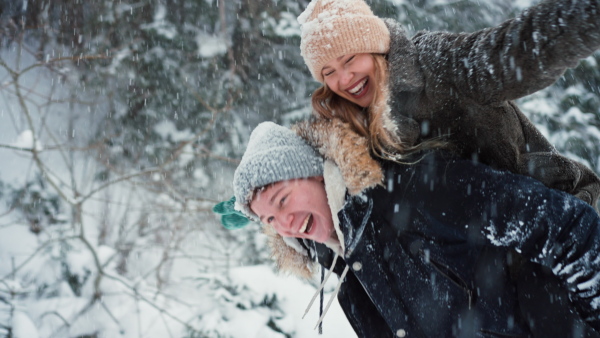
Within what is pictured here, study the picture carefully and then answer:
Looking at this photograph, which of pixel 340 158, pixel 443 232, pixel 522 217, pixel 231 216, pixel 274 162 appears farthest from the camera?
pixel 231 216

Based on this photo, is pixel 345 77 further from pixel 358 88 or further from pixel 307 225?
pixel 307 225

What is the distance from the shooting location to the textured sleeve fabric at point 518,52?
1143 mm

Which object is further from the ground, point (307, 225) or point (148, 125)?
point (307, 225)

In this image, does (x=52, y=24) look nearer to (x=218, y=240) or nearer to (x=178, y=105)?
(x=178, y=105)

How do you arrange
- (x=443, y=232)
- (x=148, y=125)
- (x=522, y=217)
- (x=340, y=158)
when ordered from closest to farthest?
(x=522, y=217), (x=443, y=232), (x=340, y=158), (x=148, y=125)

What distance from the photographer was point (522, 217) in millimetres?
1263

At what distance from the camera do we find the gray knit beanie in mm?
1646

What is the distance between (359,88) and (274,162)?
1.39 feet

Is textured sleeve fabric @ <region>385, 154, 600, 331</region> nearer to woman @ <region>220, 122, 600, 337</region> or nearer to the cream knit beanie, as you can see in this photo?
woman @ <region>220, 122, 600, 337</region>

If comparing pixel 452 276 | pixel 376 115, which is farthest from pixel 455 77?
pixel 452 276

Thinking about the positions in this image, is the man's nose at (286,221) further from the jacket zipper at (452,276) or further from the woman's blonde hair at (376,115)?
the jacket zipper at (452,276)

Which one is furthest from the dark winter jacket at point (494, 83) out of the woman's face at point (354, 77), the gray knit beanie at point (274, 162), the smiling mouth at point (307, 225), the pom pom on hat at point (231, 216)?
the pom pom on hat at point (231, 216)

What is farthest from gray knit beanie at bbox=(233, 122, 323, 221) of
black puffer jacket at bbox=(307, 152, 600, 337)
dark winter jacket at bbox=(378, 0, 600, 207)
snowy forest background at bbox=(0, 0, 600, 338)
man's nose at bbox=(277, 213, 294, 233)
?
snowy forest background at bbox=(0, 0, 600, 338)

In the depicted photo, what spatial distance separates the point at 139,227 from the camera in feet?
16.3
